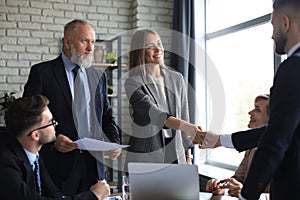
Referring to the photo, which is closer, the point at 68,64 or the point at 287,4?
the point at 287,4

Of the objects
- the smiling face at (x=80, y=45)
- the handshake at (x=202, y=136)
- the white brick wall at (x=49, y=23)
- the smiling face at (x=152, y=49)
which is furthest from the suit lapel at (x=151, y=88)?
the white brick wall at (x=49, y=23)

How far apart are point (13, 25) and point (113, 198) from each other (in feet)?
9.18

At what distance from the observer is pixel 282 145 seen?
4.50ft

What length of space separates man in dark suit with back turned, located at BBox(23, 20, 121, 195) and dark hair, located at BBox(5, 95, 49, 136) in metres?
0.42

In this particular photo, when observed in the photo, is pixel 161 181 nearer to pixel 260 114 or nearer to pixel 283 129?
pixel 283 129

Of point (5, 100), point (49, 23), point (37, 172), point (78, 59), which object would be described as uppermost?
point (49, 23)

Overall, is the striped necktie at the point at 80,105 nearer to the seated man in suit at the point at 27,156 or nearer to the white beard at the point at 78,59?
the white beard at the point at 78,59

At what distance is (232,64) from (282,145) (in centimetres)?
278

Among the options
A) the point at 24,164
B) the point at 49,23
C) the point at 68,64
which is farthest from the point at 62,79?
the point at 49,23

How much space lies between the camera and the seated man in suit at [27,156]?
1.72m

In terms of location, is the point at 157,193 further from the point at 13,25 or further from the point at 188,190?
the point at 13,25

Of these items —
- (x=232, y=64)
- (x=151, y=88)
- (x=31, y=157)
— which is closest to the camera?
(x=31, y=157)

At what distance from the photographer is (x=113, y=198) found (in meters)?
2.04

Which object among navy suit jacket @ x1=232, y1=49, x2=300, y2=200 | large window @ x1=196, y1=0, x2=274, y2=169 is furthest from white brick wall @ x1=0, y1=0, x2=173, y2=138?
navy suit jacket @ x1=232, y1=49, x2=300, y2=200
